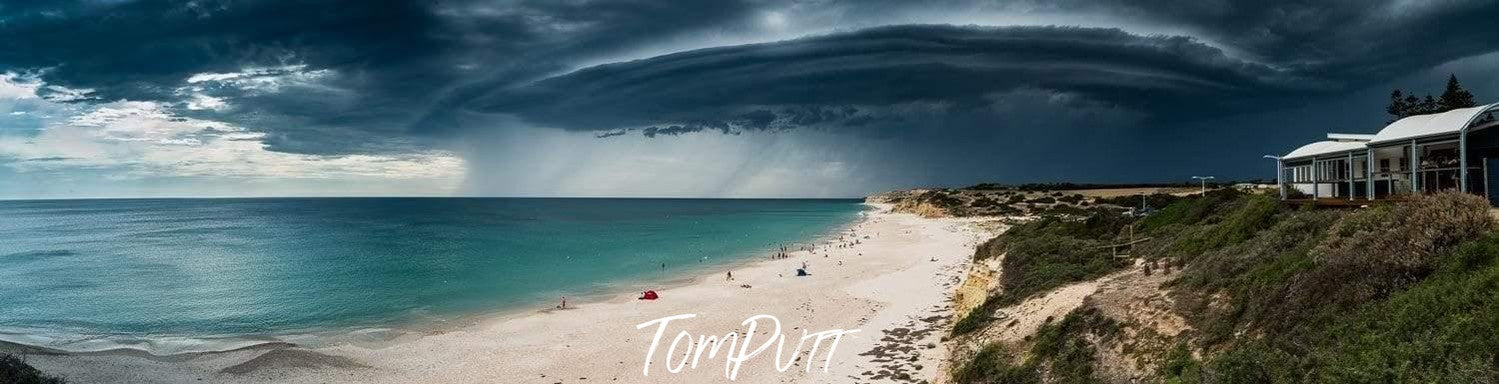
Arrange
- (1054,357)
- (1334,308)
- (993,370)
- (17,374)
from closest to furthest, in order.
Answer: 1. (1334,308)
2. (1054,357)
3. (993,370)
4. (17,374)

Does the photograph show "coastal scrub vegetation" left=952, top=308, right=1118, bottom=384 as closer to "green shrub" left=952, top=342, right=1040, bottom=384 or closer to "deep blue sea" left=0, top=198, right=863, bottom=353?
"green shrub" left=952, top=342, right=1040, bottom=384

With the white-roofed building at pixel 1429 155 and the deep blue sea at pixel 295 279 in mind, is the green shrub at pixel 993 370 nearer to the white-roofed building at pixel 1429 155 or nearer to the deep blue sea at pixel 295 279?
the white-roofed building at pixel 1429 155

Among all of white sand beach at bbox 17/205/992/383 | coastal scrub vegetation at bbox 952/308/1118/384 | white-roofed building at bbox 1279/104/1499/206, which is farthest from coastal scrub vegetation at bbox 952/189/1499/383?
white sand beach at bbox 17/205/992/383

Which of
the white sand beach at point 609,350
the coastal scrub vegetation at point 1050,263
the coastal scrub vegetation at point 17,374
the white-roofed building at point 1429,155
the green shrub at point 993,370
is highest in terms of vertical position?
the white-roofed building at point 1429,155

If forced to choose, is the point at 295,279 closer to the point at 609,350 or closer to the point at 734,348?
the point at 609,350

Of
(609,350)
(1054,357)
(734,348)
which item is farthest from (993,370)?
(609,350)

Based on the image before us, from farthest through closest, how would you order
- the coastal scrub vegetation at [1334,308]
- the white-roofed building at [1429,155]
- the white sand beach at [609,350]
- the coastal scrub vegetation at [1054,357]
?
1. the white sand beach at [609,350]
2. the white-roofed building at [1429,155]
3. the coastal scrub vegetation at [1054,357]
4. the coastal scrub vegetation at [1334,308]

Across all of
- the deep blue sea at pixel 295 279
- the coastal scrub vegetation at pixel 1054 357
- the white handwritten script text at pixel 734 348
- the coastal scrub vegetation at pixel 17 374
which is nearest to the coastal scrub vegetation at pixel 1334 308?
the coastal scrub vegetation at pixel 1054 357
